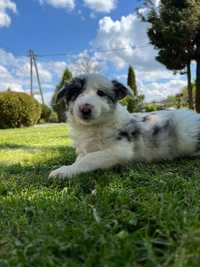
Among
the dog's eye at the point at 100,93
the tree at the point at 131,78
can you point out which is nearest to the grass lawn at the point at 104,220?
the dog's eye at the point at 100,93

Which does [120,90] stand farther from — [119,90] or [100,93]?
[100,93]

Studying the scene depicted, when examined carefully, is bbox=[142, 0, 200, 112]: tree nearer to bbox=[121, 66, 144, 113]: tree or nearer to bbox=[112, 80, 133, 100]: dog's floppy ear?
bbox=[121, 66, 144, 113]: tree

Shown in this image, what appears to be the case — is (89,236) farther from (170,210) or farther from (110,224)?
(170,210)

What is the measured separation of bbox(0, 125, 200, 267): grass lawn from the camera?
1.86 m

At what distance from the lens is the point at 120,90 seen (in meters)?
4.64

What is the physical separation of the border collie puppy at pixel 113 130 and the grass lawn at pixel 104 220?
22 cm

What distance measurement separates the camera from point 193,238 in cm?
185

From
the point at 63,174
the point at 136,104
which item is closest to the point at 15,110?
the point at 136,104

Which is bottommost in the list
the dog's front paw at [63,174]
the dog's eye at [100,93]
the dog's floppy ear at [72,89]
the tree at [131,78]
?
the dog's front paw at [63,174]

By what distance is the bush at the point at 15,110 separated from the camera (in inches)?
982

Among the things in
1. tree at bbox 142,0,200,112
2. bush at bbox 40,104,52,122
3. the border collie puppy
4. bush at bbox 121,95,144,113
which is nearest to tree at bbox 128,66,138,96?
bush at bbox 121,95,144,113

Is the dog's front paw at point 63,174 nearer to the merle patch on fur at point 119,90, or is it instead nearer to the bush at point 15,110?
the merle patch on fur at point 119,90

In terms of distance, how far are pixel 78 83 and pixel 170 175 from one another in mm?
1480

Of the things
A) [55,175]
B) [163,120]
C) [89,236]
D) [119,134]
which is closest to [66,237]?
[89,236]
